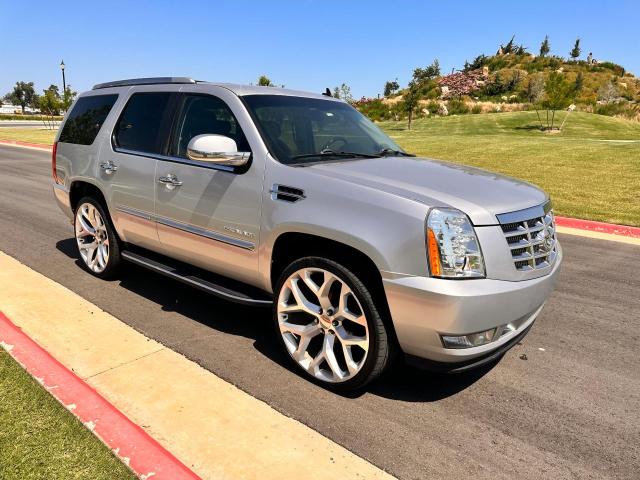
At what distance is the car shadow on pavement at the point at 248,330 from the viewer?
3.41m

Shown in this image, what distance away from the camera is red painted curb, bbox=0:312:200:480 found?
2504mm

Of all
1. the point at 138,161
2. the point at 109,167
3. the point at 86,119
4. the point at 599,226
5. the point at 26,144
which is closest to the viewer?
the point at 138,161

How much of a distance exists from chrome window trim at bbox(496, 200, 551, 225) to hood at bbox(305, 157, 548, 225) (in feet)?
0.09

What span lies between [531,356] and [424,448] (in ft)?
5.17

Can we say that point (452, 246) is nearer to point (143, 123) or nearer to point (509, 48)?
point (143, 123)

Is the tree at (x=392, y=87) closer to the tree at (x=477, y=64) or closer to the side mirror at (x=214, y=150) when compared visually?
the tree at (x=477, y=64)

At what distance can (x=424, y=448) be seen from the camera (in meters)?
2.79

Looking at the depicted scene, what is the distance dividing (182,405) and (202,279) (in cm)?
121

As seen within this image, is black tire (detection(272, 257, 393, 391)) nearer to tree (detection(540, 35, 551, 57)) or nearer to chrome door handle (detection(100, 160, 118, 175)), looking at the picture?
chrome door handle (detection(100, 160, 118, 175))

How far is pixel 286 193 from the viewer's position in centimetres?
336

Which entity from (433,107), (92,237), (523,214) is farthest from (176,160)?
(433,107)

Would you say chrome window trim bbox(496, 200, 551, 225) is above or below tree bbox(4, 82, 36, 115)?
below

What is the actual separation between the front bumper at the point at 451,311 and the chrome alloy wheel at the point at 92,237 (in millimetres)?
3485

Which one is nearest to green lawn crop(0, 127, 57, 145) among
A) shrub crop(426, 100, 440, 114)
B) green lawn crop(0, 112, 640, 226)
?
green lawn crop(0, 112, 640, 226)
